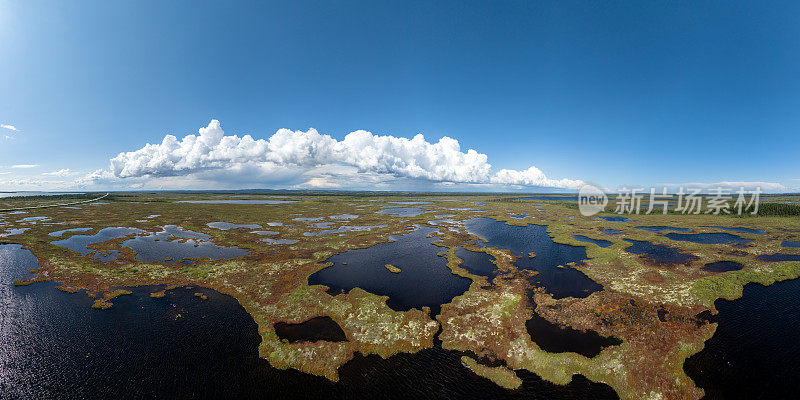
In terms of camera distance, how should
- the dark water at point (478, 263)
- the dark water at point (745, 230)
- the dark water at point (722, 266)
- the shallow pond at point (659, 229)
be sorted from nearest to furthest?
the dark water at point (722, 266) < the dark water at point (478, 263) < the dark water at point (745, 230) < the shallow pond at point (659, 229)

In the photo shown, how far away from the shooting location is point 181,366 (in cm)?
1908

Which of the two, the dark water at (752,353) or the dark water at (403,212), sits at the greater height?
the dark water at (403,212)

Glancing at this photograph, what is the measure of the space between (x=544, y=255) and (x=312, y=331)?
1604 inches

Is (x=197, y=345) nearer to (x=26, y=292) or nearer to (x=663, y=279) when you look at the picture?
(x=26, y=292)

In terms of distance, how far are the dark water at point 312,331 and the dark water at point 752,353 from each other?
25218 millimetres

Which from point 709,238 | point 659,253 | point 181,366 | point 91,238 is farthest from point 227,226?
point 709,238

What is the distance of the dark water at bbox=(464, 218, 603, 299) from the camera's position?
3281cm

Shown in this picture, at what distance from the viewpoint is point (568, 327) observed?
23.7 metres

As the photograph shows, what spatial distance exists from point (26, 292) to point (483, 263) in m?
56.3

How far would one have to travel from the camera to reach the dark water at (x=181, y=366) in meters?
17.0

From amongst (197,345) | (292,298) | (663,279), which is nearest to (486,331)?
(292,298)

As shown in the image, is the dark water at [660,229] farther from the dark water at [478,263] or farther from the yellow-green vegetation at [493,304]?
the dark water at [478,263]

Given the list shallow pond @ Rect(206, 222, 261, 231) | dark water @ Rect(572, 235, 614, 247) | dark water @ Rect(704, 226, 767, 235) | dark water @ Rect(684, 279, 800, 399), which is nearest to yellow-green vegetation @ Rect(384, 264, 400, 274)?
dark water @ Rect(684, 279, 800, 399)

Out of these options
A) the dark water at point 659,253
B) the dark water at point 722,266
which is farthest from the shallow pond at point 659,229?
the dark water at point 722,266
